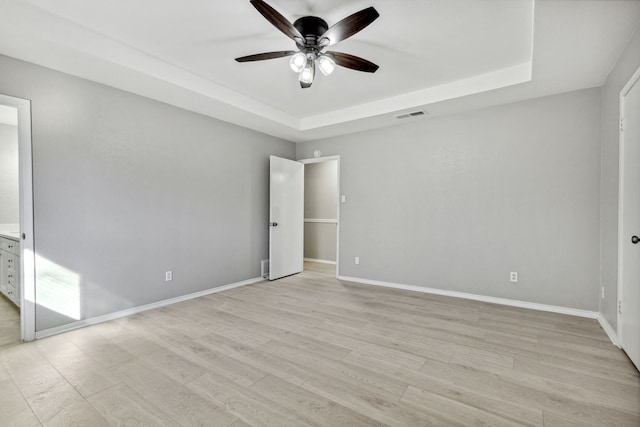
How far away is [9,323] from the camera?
298 cm

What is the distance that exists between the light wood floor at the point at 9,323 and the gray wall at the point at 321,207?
4.94m

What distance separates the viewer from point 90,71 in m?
2.78

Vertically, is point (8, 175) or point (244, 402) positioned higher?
point (8, 175)

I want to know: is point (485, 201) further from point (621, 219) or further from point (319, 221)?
point (319, 221)

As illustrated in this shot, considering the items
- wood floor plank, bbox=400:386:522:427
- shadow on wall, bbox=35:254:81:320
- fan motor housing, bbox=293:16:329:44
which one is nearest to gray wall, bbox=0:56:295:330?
shadow on wall, bbox=35:254:81:320

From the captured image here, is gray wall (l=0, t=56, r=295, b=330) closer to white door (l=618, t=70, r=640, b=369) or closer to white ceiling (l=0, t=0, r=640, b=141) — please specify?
white ceiling (l=0, t=0, r=640, b=141)

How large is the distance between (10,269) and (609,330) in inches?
248

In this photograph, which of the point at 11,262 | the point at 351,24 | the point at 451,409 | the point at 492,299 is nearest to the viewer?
the point at 451,409

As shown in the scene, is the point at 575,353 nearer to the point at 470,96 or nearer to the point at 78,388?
the point at 470,96

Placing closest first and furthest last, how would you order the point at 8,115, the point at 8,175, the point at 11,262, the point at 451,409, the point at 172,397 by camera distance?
the point at 451,409
the point at 172,397
the point at 11,262
the point at 8,115
the point at 8,175

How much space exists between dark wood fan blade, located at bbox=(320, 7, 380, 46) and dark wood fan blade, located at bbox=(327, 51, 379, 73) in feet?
0.61

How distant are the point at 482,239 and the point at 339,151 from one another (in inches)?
103

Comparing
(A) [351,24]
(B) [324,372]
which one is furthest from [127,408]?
(A) [351,24]

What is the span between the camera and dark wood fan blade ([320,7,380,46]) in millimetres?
1849
